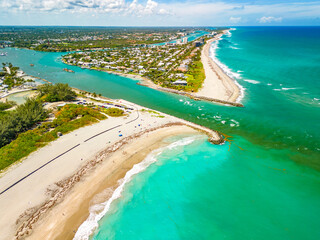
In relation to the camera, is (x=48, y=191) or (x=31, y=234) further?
(x=48, y=191)

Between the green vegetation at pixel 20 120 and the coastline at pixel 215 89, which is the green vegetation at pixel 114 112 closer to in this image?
the green vegetation at pixel 20 120

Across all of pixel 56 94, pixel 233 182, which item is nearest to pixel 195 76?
pixel 56 94

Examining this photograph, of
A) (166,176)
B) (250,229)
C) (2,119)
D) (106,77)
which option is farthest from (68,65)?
(250,229)

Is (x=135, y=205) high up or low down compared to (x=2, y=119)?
down

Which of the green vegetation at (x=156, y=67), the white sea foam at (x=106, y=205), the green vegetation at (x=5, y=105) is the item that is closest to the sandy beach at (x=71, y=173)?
the white sea foam at (x=106, y=205)

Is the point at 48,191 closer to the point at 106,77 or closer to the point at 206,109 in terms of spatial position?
the point at 206,109

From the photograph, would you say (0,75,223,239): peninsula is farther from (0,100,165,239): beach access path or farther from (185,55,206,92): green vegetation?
(185,55,206,92): green vegetation
